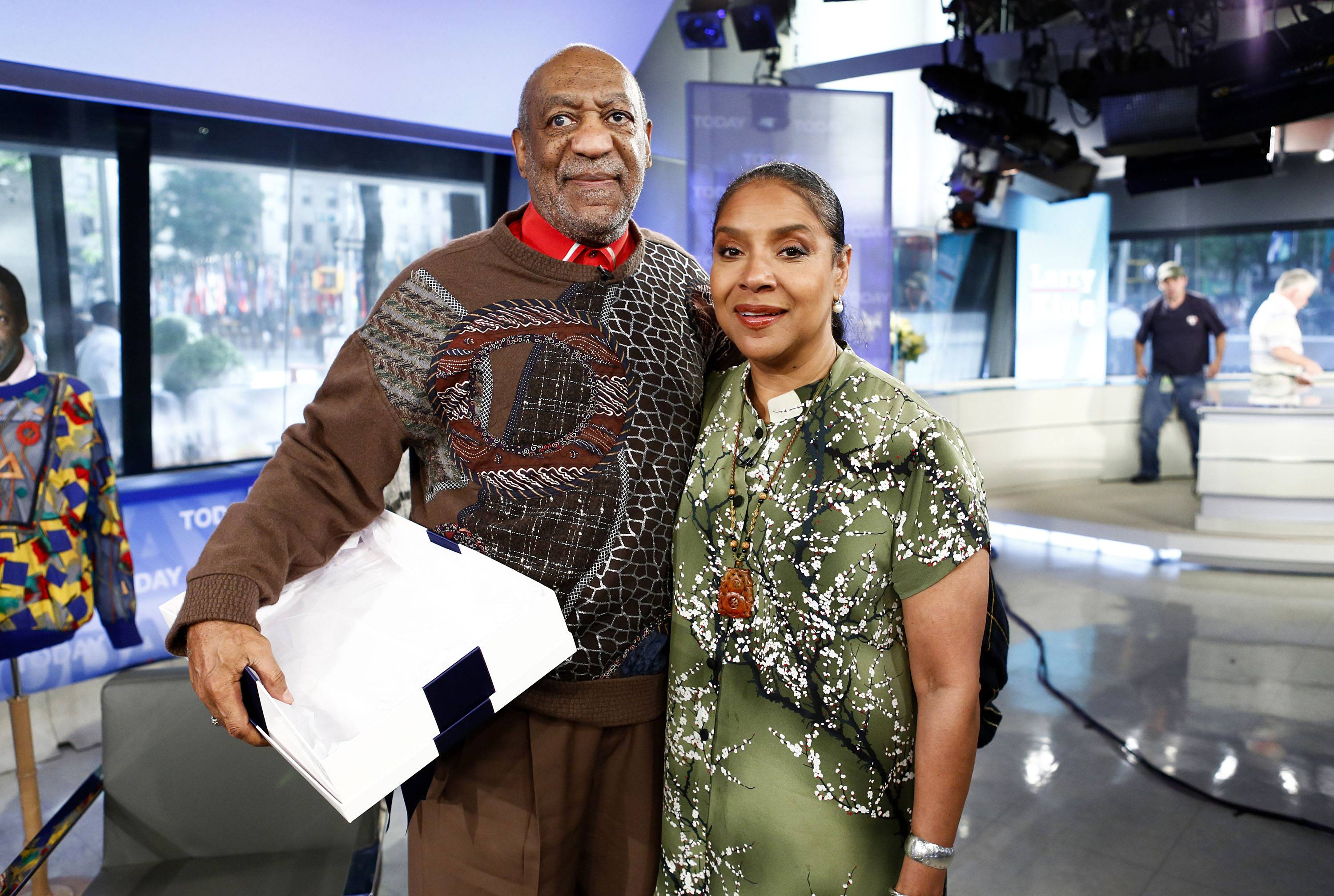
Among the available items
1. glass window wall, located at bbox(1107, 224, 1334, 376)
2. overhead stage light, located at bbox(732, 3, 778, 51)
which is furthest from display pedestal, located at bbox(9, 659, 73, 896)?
glass window wall, located at bbox(1107, 224, 1334, 376)

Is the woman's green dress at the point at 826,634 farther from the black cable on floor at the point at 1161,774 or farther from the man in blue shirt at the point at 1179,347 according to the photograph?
the man in blue shirt at the point at 1179,347

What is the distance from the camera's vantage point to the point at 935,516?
115cm

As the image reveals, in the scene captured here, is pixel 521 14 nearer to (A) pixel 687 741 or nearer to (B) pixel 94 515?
(B) pixel 94 515

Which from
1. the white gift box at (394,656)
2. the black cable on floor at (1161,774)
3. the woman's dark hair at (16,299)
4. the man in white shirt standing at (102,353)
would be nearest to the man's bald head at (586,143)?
the white gift box at (394,656)

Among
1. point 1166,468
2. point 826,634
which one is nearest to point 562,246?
point 826,634

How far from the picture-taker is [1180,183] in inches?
283

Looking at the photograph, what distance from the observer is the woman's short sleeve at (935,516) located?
1140 millimetres

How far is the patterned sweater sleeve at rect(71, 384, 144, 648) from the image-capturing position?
9.51 ft

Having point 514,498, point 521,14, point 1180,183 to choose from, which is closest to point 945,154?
point 1180,183

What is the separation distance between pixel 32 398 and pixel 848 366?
8.76ft

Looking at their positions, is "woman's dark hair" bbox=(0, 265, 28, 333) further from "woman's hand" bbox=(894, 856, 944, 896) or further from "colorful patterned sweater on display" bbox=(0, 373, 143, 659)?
"woman's hand" bbox=(894, 856, 944, 896)

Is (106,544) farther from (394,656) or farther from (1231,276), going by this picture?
(1231,276)

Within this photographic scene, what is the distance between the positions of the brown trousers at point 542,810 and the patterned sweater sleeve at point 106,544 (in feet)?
6.30

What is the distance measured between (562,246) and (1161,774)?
2.88m
